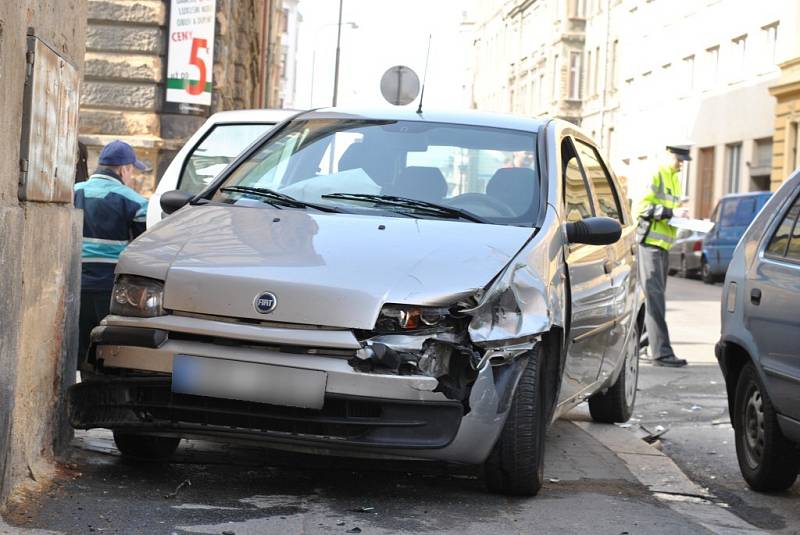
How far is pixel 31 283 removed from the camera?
5.54 meters

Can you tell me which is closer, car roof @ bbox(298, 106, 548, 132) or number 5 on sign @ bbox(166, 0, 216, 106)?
car roof @ bbox(298, 106, 548, 132)

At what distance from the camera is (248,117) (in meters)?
10.3

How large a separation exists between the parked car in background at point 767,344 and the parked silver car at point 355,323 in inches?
29.9

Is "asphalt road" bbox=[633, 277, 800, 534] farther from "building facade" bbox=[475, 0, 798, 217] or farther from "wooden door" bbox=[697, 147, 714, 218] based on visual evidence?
"wooden door" bbox=[697, 147, 714, 218]

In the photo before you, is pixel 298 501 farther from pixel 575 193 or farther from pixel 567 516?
pixel 575 193

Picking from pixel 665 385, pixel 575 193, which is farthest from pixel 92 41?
pixel 575 193

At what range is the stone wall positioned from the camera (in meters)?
5.05

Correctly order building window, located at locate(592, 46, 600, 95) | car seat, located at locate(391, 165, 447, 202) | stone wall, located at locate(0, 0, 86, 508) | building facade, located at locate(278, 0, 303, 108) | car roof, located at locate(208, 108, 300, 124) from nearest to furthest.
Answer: stone wall, located at locate(0, 0, 86, 508) → car seat, located at locate(391, 165, 447, 202) → car roof, located at locate(208, 108, 300, 124) → building window, located at locate(592, 46, 600, 95) → building facade, located at locate(278, 0, 303, 108)

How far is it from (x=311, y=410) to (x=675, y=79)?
45.4m

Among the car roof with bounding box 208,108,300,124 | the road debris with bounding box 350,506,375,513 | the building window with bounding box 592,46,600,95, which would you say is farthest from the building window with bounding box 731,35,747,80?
the road debris with bounding box 350,506,375,513

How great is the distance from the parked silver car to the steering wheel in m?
0.01

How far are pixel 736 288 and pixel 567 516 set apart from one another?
1.88 metres

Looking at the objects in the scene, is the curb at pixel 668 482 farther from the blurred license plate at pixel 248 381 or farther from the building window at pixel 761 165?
the building window at pixel 761 165

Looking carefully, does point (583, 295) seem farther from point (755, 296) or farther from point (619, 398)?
point (619, 398)
